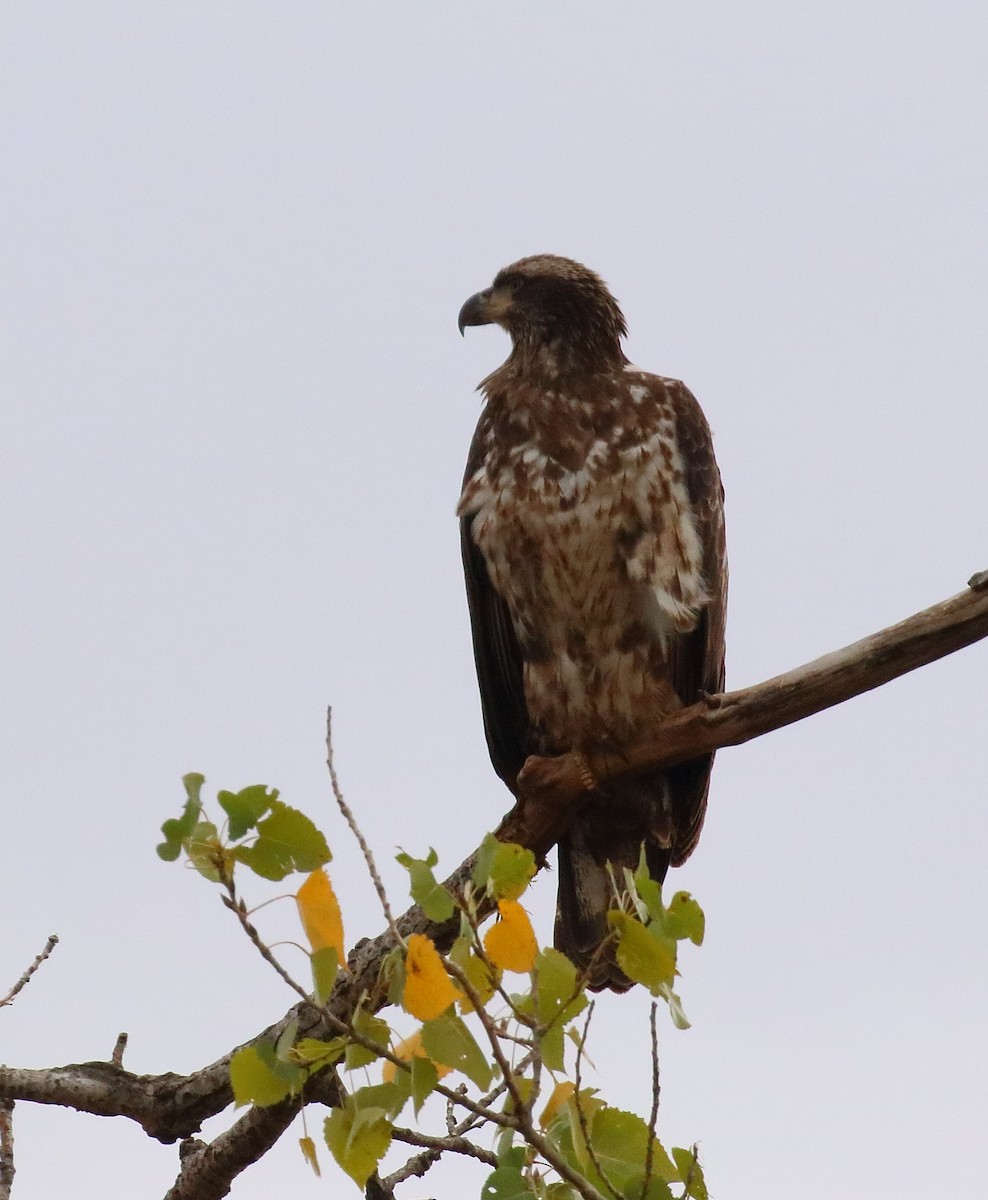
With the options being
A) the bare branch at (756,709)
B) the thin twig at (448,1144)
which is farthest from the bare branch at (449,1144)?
the bare branch at (756,709)

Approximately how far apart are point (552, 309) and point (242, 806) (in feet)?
13.1

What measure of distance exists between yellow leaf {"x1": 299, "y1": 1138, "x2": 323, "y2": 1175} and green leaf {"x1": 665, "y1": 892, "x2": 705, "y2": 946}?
76 centimetres

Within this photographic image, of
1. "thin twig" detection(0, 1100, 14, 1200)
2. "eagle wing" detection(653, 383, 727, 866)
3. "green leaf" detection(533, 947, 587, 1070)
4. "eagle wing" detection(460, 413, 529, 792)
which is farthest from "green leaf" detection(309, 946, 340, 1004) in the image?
"eagle wing" detection(460, 413, 529, 792)

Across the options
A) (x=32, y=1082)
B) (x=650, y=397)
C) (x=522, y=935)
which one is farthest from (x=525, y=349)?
(x=522, y=935)

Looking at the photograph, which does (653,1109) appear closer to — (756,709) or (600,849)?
(756,709)

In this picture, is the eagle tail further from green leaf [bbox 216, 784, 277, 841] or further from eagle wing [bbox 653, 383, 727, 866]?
green leaf [bbox 216, 784, 277, 841]

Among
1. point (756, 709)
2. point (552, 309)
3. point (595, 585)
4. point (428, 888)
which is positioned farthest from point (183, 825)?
point (552, 309)

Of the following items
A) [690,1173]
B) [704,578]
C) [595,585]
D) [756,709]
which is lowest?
[690,1173]

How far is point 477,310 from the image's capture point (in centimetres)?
680

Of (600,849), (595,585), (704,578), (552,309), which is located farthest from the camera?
(552,309)

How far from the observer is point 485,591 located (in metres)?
6.15

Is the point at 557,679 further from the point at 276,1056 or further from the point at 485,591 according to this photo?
the point at 276,1056

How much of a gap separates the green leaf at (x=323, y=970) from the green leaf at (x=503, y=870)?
31 cm

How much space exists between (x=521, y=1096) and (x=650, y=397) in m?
3.58
